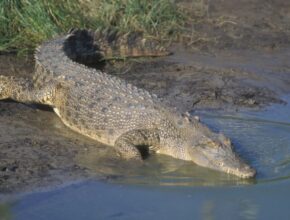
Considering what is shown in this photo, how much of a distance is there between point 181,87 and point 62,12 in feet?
6.35

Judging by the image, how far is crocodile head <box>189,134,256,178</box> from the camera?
6085 millimetres

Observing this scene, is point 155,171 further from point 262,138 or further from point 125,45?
point 125,45

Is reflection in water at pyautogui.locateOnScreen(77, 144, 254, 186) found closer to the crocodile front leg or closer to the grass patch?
the crocodile front leg

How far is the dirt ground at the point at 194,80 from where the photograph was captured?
20.3 ft

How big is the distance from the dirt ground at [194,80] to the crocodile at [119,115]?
0.17 m

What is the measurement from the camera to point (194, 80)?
28.4ft

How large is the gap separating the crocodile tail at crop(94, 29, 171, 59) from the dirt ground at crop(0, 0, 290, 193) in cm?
13

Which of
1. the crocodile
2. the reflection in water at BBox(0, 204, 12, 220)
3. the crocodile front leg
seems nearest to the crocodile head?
the crocodile

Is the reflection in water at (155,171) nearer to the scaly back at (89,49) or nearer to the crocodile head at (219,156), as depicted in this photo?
the crocodile head at (219,156)

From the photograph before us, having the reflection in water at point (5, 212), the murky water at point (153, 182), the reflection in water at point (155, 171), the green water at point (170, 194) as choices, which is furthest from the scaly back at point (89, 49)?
the reflection in water at point (5, 212)

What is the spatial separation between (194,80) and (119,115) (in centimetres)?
201

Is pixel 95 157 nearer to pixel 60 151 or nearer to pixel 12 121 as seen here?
pixel 60 151

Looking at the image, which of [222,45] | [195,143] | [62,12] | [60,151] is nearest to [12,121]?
[60,151]

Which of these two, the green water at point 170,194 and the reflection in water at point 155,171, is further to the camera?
the reflection in water at point 155,171
